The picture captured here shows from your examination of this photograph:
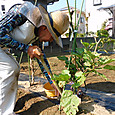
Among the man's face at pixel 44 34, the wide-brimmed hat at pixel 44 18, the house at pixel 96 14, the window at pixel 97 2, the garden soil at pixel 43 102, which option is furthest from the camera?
the window at pixel 97 2

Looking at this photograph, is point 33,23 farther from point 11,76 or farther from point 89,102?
point 89,102

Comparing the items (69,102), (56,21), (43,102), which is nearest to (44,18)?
(56,21)

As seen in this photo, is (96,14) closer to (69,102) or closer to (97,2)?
(97,2)

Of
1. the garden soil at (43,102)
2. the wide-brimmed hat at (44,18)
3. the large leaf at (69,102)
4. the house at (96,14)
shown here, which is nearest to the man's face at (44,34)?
the wide-brimmed hat at (44,18)

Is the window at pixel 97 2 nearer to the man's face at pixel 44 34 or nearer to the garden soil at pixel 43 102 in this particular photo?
the garden soil at pixel 43 102

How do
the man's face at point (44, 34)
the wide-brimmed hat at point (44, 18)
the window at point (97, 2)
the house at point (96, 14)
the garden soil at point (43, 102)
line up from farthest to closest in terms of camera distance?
the window at point (97, 2) → the house at point (96, 14) → the garden soil at point (43, 102) → the man's face at point (44, 34) → the wide-brimmed hat at point (44, 18)

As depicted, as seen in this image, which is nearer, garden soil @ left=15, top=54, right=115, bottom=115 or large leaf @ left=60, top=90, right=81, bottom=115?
large leaf @ left=60, top=90, right=81, bottom=115

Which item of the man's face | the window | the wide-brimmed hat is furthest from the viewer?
the window

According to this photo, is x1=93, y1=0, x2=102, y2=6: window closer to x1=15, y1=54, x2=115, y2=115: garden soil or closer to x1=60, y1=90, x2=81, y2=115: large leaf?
x1=15, y1=54, x2=115, y2=115: garden soil

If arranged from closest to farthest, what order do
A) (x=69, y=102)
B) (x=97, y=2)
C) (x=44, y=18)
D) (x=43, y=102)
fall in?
(x=44, y=18), (x=69, y=102), (x=43, y=102), (x=97, y=2)

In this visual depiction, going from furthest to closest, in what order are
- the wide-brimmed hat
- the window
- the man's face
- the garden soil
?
the window
the garden soil
the man's face
the wide-brimmed hat

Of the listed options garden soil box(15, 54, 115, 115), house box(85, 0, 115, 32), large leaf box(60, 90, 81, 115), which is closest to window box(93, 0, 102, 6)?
house box(85, 0, 115, 32)

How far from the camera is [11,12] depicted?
1.05 meters

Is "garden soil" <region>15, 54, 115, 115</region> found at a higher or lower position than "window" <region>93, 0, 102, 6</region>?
lower
